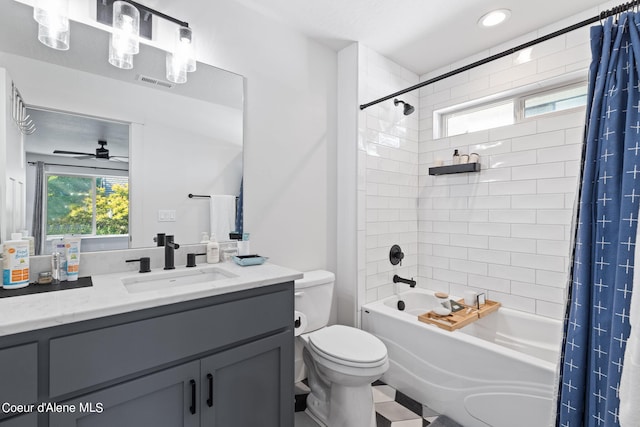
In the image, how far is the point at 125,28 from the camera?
1.43 meters

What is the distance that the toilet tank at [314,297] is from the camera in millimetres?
1889

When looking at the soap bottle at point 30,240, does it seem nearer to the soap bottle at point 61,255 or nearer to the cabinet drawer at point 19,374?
the soap bottle at point 61,255

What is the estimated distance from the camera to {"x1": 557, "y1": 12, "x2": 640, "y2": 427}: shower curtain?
1.05 m

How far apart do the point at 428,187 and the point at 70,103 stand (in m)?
2.58

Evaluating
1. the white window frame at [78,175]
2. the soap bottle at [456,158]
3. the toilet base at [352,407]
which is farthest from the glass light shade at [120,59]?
the soap bottle at [456,158]

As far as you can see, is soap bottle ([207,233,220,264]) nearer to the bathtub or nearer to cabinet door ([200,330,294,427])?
cabinet door ([200,330,294,427])

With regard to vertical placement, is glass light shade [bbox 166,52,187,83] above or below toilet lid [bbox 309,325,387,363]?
above

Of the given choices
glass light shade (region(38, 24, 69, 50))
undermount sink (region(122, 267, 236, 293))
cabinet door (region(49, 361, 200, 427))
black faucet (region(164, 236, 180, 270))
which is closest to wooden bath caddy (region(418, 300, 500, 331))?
undermount sink (region(122, 267, 236, 293))

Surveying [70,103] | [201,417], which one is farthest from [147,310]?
[70,103]

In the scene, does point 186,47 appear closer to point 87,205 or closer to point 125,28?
point 125,28

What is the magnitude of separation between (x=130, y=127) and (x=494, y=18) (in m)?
2.36

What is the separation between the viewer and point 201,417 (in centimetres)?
112

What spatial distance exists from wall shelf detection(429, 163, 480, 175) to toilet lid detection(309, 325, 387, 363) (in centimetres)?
151

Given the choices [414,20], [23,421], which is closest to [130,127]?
[23,421]
